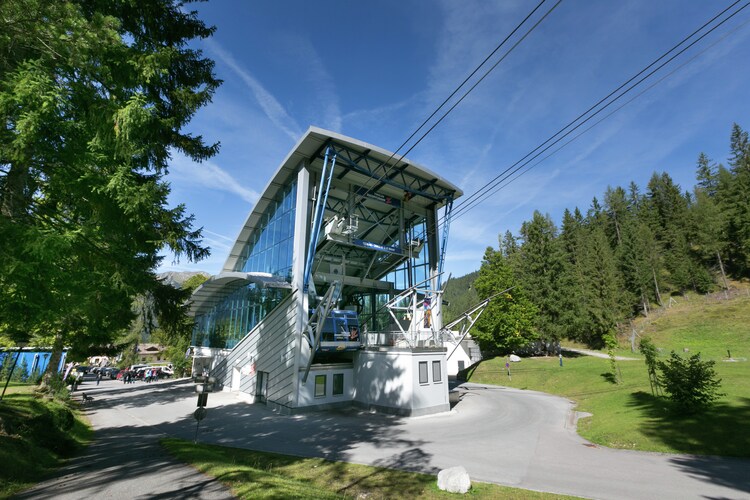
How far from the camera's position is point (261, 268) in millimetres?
27625

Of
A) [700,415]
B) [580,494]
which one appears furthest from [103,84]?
[700,415]

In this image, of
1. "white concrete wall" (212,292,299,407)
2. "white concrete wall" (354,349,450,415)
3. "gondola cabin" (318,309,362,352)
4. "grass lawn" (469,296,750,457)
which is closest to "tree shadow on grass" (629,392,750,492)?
"grass lawn" (469,296,750,457)

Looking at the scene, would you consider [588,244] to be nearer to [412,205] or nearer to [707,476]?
[412,205]

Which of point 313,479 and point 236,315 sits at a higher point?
point 236,315

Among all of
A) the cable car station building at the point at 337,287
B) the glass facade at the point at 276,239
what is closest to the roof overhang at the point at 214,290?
the cable car station building at the point at 337,287

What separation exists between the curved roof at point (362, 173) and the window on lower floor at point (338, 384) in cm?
1330

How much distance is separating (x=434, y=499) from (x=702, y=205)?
280ft

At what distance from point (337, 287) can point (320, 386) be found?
6.55m

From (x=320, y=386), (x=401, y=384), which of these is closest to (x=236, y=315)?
(x=320, y=386)

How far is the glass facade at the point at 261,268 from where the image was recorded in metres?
24.1

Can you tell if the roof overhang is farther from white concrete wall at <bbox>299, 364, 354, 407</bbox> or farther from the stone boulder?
the stone boulder

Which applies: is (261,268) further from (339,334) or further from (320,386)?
(320,386)

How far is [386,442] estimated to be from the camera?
44.6ft

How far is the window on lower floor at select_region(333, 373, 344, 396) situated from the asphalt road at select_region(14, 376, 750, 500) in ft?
5.87
